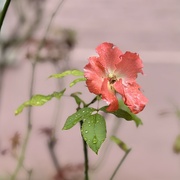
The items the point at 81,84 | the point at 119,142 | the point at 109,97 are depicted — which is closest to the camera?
the point at 109,97

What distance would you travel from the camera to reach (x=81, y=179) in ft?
4.12

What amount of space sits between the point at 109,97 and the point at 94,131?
6cm

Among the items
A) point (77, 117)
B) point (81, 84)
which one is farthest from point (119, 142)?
point (81, 84)

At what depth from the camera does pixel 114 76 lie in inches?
25.5

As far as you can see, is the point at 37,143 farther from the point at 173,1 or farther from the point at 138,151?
the point at 173,1

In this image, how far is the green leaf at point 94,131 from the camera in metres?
0.63

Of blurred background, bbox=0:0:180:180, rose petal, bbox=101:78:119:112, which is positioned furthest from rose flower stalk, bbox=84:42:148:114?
blurred background, bbox=0:0:180:180

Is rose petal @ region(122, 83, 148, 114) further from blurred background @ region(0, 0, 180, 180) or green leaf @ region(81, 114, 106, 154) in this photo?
blurred background @ region(0, 0, 180, 180)

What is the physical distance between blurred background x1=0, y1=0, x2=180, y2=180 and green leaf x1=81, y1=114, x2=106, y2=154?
1.85 feet

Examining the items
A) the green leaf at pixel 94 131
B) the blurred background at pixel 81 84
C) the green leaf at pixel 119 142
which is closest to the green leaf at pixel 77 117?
the green leaf at pixel 94 131

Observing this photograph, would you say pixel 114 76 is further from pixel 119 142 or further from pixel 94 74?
pixel 119 142

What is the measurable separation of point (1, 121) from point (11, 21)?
48 cm

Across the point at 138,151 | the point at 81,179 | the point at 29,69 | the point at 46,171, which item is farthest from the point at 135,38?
the point at 81,179

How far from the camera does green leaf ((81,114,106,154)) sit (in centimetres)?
63
